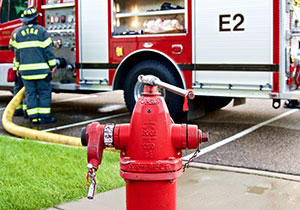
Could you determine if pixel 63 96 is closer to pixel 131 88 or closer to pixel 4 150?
pixel 131 88

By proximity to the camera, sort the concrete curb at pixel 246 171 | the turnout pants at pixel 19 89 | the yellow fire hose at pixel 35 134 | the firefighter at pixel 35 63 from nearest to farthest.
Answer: the concrete curb at pixel 246 171 < the yellow fire hose at pixel 35 134 < the firefighter at pixel 35 63 < the turnout pants at pixel 19 89

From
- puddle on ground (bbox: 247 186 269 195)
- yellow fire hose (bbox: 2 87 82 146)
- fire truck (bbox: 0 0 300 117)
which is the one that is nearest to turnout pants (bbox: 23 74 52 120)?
yellow fire hose (bbox: 2 87 82 146)

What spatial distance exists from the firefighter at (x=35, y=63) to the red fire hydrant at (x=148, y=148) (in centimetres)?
570

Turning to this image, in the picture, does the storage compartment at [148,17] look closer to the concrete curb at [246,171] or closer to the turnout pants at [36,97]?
the turnout pants at [36,97]

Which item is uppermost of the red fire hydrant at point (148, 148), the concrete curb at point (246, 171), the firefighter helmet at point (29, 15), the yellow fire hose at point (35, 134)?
the firefighter helmet at point (29, 15)

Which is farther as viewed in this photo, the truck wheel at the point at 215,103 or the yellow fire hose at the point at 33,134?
the truck wheel at the point at 215,103

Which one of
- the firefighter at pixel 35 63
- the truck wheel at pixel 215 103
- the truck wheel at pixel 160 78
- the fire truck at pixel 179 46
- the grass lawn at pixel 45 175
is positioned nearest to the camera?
the grass lawn at pixel 45 175

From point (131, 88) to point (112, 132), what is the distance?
17.0ft

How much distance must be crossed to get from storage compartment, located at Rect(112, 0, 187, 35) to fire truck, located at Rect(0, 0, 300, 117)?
0.6 inches

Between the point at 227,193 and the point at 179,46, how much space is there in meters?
3.60

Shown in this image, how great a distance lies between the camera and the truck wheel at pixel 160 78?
765 centimetres

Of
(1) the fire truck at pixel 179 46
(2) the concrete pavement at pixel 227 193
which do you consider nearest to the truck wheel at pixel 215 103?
(1) the fire truck at pixel 179 46

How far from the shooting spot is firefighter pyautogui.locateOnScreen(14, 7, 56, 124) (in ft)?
27.5

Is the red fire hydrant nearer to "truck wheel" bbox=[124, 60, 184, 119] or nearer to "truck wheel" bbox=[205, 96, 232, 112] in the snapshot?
"truck wheel" bbox=[124, 60, 184, 119]
